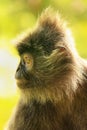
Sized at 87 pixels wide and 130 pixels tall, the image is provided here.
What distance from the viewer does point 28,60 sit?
367cm

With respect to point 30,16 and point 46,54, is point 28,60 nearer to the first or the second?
point 46,54

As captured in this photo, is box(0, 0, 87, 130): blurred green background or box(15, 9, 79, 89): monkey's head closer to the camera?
box(15, 9, 79, 89): monkey's head

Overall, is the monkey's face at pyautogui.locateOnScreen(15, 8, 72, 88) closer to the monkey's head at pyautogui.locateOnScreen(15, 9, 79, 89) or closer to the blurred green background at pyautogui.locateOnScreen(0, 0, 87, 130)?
the monkey's head at pyautogui.locateOnScreen(15, 9, 79, 89)

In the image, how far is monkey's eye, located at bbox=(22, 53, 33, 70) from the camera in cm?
367

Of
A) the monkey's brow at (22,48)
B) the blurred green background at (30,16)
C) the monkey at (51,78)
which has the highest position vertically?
the blurred green background at (30,16)

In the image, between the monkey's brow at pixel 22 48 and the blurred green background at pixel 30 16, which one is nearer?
the monkey's brow at pixel 22 48

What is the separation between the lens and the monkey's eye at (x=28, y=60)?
12.0ft

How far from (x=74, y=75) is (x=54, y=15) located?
1.18 feet

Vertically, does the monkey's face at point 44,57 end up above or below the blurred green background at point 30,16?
below

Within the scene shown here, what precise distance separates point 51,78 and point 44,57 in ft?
0.41

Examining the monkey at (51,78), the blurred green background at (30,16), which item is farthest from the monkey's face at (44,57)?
the blurred green background at (30,16)

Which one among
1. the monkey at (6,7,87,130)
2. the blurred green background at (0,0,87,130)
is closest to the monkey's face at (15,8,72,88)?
the monkey at (6,7,87,130)

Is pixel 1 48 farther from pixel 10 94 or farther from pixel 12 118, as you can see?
pixel 12 118

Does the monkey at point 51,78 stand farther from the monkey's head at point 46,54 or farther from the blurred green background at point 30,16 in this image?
the blurred green background at point 30,16
